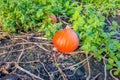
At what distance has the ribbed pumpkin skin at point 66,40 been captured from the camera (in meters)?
2.71

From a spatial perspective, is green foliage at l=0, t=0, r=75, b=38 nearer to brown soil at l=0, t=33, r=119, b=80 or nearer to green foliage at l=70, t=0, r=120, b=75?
brown soil at l=0, t=33, r=119, b=80

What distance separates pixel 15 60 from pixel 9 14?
561 millimetres

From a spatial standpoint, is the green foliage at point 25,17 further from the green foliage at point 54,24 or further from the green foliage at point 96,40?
the green foliage at point 96,40

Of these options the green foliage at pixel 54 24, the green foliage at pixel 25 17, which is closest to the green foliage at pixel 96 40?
the green foliage at pixel 54 24

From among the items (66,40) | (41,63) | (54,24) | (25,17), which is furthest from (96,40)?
(25,17)

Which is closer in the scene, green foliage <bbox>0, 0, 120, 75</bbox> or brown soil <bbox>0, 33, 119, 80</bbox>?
brown soil <bbox>0, 33, 119, 80</bbox>

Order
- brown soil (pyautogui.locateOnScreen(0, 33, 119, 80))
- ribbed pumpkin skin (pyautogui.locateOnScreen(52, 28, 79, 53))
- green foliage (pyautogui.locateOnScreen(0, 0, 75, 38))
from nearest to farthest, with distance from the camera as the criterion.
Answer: brown soil (pyautogui.locateOnScreen(0, 33, 119, 80)) → ribbed pumpkin skin (pyautogui.locateOnScreen(52, 28, 79, 53)) → green foliage (pyautogui.locateOnScreen(0, 0, 75, 38))

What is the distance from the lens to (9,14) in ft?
9.72

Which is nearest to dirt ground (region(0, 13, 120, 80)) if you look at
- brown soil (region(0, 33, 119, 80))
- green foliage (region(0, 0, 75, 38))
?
brown soil (region(0, 33, 119, 80))

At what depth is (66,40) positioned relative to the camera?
8.91 feet

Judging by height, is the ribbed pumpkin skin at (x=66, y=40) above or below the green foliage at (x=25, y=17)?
below

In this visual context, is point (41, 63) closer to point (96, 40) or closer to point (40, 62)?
point (40, 62)

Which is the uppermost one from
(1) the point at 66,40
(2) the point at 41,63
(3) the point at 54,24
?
(3) the point at 54,24

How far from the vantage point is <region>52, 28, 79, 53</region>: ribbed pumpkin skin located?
271 cm
